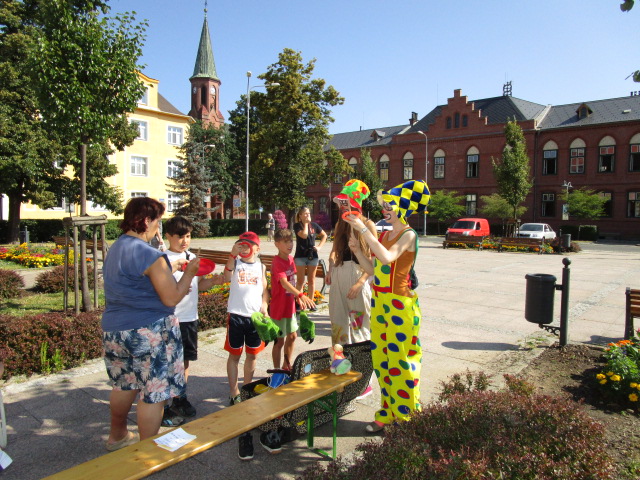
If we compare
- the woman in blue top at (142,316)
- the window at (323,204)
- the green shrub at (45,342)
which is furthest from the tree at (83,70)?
the window at (323,204)

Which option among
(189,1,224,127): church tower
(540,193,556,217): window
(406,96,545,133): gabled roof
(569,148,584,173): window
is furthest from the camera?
(189,1,224,127): church tower

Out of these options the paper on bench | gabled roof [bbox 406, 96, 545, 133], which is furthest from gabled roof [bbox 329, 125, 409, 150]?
the paper on bench

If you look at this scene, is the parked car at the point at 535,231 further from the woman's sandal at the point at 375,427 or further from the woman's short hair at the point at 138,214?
the woman's short hair at the point at 138,214

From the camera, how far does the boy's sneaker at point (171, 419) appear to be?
12.7ft

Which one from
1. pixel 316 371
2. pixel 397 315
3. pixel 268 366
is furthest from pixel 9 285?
pixel 397 315

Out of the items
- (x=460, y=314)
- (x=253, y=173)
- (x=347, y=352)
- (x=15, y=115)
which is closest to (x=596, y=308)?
(x=460, y=314)

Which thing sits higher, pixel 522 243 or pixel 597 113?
pixel 597 113

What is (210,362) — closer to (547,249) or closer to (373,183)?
(547,249)

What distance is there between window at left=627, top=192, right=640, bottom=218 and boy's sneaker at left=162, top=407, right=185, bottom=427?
4251 cm

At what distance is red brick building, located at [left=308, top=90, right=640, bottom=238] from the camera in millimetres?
37000

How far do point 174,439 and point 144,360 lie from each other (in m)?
0.66

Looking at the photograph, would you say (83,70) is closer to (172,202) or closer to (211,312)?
(211,312)

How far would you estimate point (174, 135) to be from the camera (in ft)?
134

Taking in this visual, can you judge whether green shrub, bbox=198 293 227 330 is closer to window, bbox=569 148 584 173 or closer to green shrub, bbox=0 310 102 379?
green shrub, bbox=0 310 102 379
